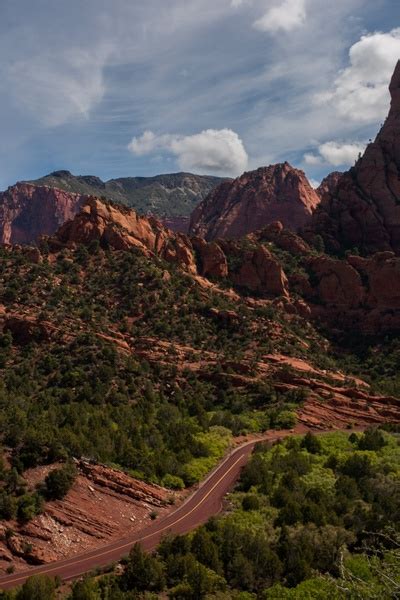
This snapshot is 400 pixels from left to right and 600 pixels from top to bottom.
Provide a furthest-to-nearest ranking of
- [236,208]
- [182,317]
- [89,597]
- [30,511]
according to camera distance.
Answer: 1. [236,208]
2. [182,317]
3. [30,511]
4. [89,597]

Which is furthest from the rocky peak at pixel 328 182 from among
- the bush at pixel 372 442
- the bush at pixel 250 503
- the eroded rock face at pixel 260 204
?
the bush at pixel 250 503

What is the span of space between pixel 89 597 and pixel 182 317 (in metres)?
50.1

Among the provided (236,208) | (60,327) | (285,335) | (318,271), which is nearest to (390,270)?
(318,271)

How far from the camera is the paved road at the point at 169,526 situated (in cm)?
2589

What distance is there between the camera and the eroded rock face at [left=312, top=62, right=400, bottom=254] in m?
99.2

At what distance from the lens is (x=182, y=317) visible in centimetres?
7069

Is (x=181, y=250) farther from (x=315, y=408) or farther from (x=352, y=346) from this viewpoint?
(x=315, y=408)

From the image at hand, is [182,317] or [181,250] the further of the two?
[181,250]

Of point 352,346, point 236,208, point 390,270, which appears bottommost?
point 352,346

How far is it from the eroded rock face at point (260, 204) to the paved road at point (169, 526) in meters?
114

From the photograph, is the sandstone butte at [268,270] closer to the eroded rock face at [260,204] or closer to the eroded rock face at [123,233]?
the eroded rock face at [123,233]

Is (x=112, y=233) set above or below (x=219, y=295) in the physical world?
above

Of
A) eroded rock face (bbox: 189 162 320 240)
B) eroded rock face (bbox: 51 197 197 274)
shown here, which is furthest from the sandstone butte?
eroded rock face (bbox: 189 162 320 240)

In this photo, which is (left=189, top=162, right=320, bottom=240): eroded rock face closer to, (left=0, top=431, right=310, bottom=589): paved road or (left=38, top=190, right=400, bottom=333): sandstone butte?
(left=38, top=190, right=400, bottom=333): sandstone butte
